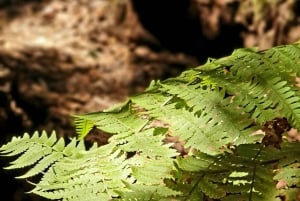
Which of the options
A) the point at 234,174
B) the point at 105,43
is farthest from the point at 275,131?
the point at 105,43

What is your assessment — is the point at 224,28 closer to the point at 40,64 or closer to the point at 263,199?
the point at 40,64

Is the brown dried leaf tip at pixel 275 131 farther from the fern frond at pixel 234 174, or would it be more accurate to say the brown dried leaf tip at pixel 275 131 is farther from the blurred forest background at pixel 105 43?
the blurred forest background at pixel 105 43

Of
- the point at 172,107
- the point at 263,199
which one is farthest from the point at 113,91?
the point at 263,199

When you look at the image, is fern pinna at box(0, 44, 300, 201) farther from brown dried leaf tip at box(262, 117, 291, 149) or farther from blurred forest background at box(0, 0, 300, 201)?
blurred forest background at box(0, 0, 300, 201)

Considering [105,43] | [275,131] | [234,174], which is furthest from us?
[105,43]

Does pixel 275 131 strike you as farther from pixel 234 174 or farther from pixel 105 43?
pixel 105 43
